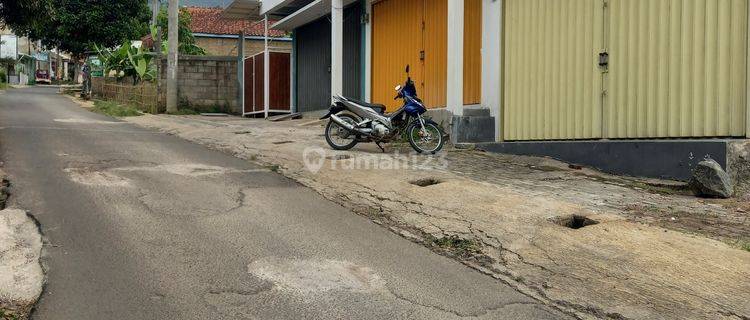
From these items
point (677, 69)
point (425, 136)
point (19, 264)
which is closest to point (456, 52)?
point (425, 136)

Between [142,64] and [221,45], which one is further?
[221,45]

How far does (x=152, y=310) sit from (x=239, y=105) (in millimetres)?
17362

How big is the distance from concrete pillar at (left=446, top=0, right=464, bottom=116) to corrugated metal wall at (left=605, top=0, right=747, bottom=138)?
8.71 ft

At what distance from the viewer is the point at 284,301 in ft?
12.3

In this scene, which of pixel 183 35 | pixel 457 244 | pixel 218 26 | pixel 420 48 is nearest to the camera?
pixel 457 244

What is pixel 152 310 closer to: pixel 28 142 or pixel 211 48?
pixel 28 142

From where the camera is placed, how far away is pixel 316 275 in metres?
4.20

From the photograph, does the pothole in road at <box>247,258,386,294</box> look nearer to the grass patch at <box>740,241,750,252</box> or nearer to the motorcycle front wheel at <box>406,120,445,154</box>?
the grass patch at <box>740,241,750,252</box>

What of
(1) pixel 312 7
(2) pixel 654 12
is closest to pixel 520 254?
(2) pixel 654 12

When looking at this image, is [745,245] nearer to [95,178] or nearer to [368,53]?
[95,178]

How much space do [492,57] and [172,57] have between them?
11847 millimetres

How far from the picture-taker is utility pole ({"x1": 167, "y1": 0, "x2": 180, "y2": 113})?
736 inches

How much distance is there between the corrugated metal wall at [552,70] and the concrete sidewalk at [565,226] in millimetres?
613

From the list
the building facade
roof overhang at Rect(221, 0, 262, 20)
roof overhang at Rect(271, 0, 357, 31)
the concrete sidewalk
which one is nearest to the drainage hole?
the concrete sidewalk
